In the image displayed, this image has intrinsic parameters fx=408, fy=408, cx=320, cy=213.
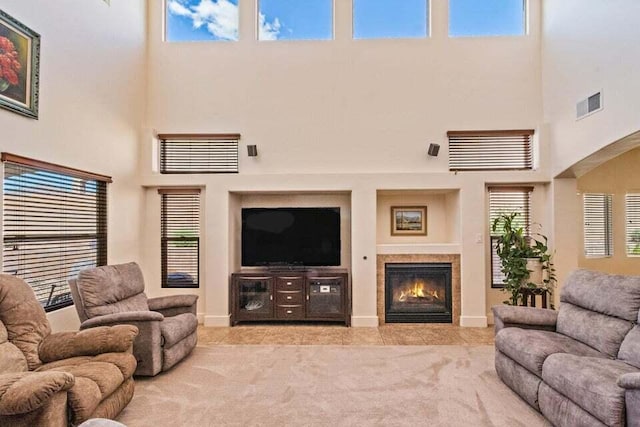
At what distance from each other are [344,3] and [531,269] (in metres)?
4.54

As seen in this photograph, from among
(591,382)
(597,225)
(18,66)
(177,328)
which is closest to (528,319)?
(591,382)

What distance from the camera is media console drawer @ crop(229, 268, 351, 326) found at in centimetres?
572

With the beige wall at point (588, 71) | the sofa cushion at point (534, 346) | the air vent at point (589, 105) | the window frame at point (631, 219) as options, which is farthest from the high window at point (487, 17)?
the sofa cushion at point (534, 346)

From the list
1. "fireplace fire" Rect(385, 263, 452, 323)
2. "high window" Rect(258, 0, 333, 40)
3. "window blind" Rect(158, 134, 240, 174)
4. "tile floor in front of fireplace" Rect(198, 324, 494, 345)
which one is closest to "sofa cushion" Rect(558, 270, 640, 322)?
"tile floor in front of fireplace" Rect(198, 324, 494, 345)

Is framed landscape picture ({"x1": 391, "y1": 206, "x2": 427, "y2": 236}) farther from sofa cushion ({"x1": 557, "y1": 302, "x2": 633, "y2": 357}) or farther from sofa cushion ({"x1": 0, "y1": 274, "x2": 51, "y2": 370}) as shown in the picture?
sofa cushion ({"x1": 0, "y1": 274, "x2": 51, "y2": 370})

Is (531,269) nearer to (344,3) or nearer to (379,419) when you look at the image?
(379,419)

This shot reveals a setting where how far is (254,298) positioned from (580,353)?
13.1 feet

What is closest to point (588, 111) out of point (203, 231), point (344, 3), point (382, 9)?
point (382, 9)

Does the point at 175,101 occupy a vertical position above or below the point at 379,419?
above

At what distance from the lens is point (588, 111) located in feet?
15.7

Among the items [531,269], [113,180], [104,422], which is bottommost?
[104,422]

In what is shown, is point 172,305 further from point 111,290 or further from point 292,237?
point 292,237

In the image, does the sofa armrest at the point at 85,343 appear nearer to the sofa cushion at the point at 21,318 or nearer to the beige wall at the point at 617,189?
the sofa cushion at the point at 21,318

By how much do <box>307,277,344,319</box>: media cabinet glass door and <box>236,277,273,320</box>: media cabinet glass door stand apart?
0.56 m
